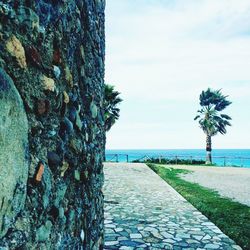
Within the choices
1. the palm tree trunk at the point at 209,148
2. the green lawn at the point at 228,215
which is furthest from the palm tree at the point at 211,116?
the green lawn at the point at 228,215

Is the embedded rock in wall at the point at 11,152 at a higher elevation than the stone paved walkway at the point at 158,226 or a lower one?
higher

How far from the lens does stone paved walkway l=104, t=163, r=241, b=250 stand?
5102 mm

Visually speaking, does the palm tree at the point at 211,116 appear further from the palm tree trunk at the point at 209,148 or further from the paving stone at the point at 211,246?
the paving stone at the point at 211,246

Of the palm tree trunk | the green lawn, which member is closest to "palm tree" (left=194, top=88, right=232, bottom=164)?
the palm tree trunk

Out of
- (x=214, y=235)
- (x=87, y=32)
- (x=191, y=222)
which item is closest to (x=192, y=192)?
(x=191, y=222)

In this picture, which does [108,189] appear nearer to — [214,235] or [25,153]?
[214,235]

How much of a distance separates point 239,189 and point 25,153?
1272 centimetres

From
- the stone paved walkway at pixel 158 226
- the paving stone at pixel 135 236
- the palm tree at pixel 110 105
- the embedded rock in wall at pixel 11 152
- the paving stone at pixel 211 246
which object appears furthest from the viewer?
the palm tree at pixel 110 105

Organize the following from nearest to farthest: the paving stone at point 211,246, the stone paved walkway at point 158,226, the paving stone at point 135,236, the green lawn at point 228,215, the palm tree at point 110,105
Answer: the paving stone at point 211,246 < the stone paved walkway at point 158,226 < the paving stone at point 135,236 < the green lawn at point 228,215 < the palm tree at point 110,105

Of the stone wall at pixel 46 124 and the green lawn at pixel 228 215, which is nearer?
the stone wall at pixel 46 124

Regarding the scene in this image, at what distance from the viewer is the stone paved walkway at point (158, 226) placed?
510cm

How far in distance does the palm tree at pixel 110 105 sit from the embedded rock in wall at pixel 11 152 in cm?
2782

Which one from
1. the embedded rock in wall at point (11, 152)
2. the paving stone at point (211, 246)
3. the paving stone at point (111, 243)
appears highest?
the embedded rock in wall at point (11, 152)

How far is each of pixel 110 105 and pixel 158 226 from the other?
24.4 meters
